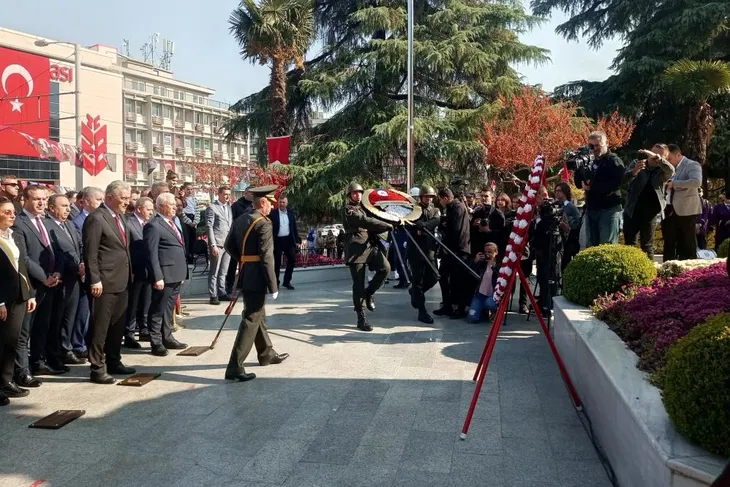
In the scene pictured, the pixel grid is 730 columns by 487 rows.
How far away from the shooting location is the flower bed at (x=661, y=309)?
4.32m

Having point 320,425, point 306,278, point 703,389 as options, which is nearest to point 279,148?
point 306,278

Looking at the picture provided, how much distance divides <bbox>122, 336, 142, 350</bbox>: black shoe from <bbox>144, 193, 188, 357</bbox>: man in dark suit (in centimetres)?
36

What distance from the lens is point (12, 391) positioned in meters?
5.47

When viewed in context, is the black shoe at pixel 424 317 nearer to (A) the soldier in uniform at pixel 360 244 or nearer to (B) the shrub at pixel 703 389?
(A) the soldier in uniform at pixel 360 244

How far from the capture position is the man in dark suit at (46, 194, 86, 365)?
21.0 feet

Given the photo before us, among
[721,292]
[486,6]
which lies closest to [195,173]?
[486,6]

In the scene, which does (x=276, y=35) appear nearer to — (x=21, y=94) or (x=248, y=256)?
(x=248, y=256)

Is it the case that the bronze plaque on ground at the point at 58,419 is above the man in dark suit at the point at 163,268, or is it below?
below

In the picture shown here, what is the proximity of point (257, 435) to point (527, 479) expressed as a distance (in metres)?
2.01

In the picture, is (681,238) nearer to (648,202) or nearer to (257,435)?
(648,202)

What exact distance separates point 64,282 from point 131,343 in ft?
4.31

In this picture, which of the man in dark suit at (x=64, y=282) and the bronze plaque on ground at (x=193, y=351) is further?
the bronze plaque on ground at (x=193, y=351)

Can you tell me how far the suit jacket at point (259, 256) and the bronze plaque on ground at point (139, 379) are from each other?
1351 mm

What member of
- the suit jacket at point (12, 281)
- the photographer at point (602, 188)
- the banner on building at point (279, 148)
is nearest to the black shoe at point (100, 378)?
the suit jacket at point (12, 281)
